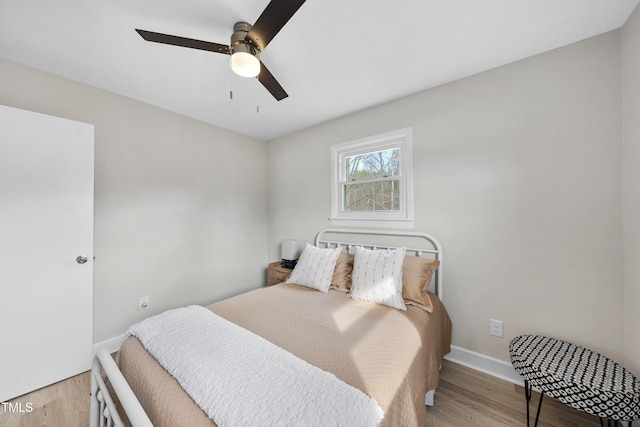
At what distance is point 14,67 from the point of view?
6.07ft

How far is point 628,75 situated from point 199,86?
3128 mm

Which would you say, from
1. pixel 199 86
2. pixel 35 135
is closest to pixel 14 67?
pixel 35 135

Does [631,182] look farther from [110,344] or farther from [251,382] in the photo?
[110,344]

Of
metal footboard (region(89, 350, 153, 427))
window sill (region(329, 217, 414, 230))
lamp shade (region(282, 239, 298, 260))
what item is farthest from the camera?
lamp shade (region(282, 239, 298, 260))

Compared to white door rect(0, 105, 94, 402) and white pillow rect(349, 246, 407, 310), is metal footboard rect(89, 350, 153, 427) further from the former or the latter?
white pillow rect(349, 246, 407, 310)

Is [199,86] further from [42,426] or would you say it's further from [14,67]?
[42,426]

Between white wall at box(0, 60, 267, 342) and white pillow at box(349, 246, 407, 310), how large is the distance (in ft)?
6.45

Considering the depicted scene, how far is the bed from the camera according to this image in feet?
3.20

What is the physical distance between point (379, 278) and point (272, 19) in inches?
73.9

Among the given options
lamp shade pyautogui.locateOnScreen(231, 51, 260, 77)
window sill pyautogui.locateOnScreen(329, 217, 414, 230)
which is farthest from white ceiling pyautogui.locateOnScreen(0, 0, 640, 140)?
window sill pyautogui.locateOnScreen(329, 217, 414, 230)

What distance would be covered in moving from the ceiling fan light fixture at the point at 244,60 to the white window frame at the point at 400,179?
5.17 feet

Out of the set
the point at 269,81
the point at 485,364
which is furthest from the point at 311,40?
the point at 485,364

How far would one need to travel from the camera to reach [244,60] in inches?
53.3

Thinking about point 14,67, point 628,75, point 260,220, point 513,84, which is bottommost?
point 260,220
